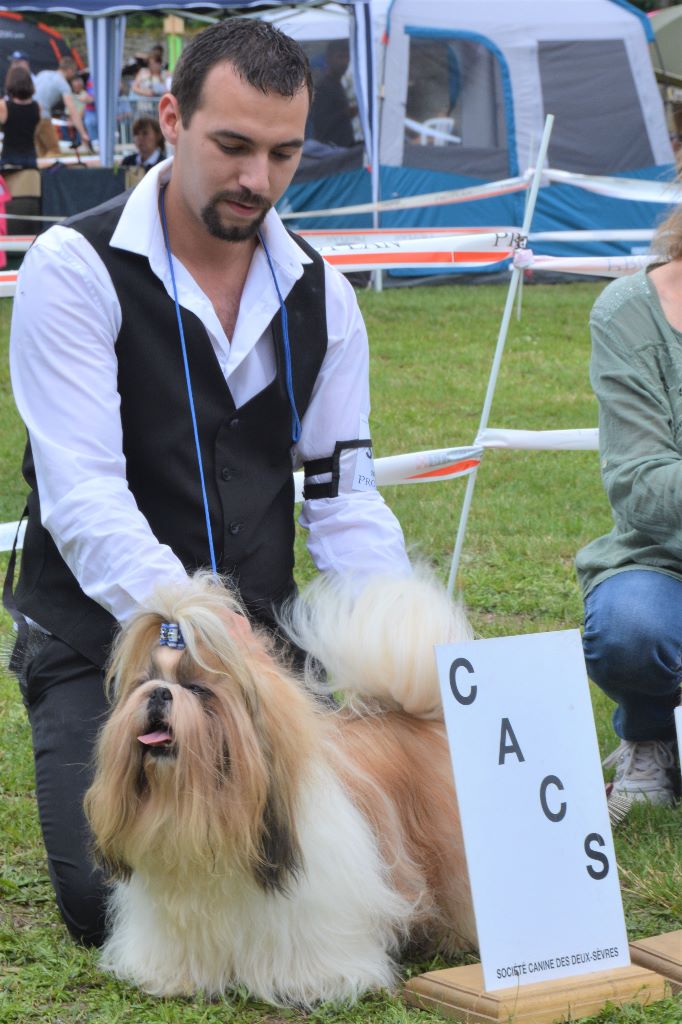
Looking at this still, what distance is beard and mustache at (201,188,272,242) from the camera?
2213mm

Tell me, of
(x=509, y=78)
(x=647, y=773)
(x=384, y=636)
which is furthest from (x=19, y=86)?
(x=384, y=636)

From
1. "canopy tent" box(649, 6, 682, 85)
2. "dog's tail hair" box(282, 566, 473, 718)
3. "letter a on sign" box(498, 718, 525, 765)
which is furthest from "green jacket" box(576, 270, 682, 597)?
"canopy tent" box(649, 6, 682, 85)

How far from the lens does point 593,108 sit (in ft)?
36.2

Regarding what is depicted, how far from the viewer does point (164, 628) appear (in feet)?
6.01

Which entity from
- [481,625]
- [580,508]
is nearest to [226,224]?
[481,625]

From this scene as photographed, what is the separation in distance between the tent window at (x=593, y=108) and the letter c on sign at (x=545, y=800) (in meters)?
9.64

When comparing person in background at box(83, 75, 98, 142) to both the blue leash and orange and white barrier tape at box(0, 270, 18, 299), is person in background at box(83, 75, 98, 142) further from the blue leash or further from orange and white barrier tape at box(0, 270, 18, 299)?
the blue leash

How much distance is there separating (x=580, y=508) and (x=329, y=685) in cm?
308

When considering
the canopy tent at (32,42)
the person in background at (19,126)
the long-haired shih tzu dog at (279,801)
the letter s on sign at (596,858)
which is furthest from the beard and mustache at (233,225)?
the canopy tent at (32,42)

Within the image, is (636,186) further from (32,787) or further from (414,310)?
(414,310)

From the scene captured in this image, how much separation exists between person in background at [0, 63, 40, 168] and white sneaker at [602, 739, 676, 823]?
8575 millimetres

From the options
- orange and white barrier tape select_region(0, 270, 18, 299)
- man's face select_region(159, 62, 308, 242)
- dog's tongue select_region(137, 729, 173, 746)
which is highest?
man's face select_region(159, 62, 308, 242)

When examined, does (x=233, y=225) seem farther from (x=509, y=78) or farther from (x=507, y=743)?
(x=509, y=78)

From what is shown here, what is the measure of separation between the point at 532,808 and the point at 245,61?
1228mm
